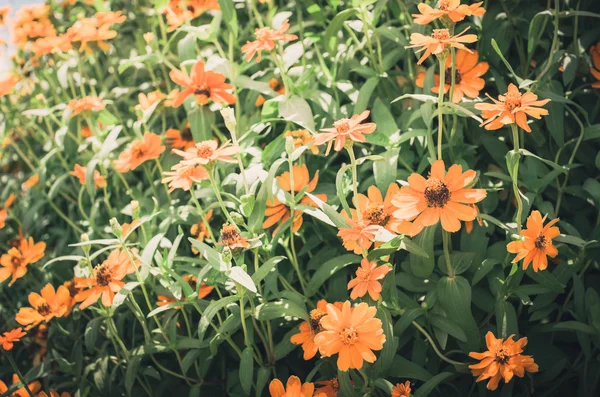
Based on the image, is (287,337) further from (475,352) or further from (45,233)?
(45,233)

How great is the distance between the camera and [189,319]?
1.32 m

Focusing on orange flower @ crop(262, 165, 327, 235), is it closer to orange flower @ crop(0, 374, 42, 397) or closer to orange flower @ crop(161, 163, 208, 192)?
orange flower @ crop(161, 163, 208, 192)

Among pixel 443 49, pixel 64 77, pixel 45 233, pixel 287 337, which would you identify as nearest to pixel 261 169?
pixel 287 337

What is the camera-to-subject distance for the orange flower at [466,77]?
120cm

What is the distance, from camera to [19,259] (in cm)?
146

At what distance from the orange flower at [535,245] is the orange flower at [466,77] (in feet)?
1.05

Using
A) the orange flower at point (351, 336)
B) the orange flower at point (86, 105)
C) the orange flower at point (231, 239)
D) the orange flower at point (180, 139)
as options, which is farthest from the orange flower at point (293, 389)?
the orange flower at point (86, 105)

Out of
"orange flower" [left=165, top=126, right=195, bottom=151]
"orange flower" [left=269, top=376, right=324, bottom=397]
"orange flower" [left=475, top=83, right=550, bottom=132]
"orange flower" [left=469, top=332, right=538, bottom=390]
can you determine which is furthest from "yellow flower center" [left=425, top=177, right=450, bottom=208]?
"orange flower" [left=165, top=126, right=195, bottom=151]

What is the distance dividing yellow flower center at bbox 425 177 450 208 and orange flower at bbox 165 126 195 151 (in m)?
0.71

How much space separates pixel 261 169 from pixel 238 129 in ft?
0.81

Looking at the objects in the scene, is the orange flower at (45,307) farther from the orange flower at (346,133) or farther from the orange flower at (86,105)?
the orange flower at (346,133)

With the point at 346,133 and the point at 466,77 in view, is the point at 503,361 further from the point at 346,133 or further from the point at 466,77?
the point at 466,77

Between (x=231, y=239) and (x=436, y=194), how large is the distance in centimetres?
36

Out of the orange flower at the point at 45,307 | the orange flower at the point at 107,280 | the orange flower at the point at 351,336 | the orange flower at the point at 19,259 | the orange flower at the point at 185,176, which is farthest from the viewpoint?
the orange flower at the point at 19,259
